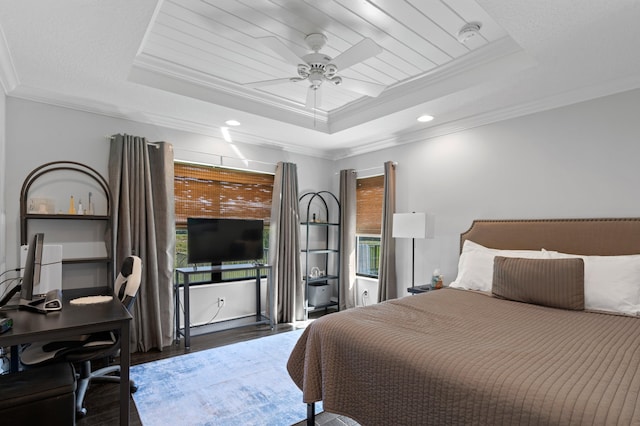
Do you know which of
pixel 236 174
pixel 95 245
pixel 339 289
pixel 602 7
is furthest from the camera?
pixel 339 289

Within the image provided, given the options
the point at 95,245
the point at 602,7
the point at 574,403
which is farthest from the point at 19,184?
the point at 602,7

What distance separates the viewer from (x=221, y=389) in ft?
8.68

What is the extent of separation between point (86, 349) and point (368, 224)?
11.6 ft

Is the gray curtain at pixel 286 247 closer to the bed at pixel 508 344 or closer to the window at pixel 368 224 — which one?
the window at pixel 368 224

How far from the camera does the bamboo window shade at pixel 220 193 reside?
13.2 ft

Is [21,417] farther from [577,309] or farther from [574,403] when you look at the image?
[577,309]

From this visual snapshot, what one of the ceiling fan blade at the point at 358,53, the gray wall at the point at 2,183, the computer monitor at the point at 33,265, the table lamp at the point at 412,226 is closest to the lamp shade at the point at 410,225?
the table lamp at the point at 412,226

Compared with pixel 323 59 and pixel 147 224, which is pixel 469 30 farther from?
pixel 147 224

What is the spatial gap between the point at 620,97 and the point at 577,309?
5.86ft

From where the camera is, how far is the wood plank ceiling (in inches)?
81.1

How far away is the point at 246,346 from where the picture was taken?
11.6 feet

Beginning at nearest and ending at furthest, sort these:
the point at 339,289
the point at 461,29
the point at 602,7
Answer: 1. the point at 602,7
2. the point at 461,29
3. the point at 339,289

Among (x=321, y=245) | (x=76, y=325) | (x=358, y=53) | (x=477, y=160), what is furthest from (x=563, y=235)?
(x=76, y=325)

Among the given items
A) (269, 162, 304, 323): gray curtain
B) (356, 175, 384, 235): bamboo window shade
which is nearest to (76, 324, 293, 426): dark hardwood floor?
(269, 162, 304, 323): gray curtain
